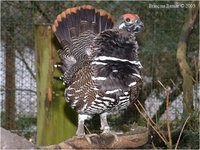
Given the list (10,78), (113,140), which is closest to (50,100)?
(113,140)

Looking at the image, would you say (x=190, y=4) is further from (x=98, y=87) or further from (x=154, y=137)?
(x=98, y=87)

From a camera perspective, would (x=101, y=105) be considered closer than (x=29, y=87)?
Yes

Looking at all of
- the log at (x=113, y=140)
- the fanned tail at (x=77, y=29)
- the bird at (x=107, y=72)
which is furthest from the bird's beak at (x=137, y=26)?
the log at (x=113, y=140)

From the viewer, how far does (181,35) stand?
3.14 meters

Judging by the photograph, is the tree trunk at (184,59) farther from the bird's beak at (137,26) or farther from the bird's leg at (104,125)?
the bird's beak at (137,26)

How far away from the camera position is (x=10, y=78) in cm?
315

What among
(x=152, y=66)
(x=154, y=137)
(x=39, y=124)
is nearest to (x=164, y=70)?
(x=152, y=66)

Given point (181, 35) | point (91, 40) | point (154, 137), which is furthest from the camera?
point (181, 35)

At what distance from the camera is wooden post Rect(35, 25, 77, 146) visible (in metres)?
2.41

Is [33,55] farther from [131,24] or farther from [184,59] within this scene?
[131,24]

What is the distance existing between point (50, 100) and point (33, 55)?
2.77 feet

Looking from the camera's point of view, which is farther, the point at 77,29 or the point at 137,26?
the point at 77,29

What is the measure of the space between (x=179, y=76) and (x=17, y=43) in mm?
1156

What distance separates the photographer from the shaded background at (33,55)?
10.4 ft
